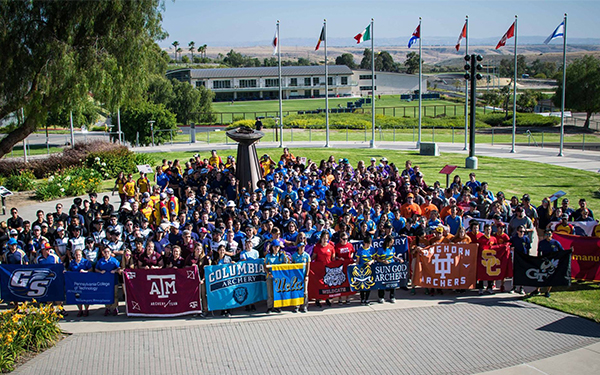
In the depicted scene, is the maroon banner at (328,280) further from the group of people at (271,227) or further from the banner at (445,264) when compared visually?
the banner at (445,264)

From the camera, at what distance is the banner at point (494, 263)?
38.1ft

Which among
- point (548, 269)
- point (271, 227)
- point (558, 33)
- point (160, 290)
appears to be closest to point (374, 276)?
point (271, 227)

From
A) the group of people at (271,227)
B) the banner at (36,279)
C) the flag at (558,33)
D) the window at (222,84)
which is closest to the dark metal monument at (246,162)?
the group of people at (271,227)

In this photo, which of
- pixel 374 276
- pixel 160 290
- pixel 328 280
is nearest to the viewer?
pixel 160 290

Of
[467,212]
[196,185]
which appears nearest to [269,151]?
[196,185]

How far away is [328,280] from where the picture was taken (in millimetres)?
11172

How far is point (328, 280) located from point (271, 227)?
1.79 meters

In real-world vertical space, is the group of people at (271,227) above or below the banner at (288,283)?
above

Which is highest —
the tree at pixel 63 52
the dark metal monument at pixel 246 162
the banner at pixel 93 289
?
the tree at pixel 63 52

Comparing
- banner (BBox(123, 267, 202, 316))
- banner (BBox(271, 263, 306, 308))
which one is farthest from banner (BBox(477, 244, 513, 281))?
banner (BBox(123, 267, 202, 316))

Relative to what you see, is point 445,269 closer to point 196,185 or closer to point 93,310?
point 93,310

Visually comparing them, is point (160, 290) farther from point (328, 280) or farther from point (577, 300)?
point (577, 300)

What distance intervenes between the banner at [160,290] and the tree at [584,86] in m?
56.0

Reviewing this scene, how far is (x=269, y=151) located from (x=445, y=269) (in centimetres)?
2528
